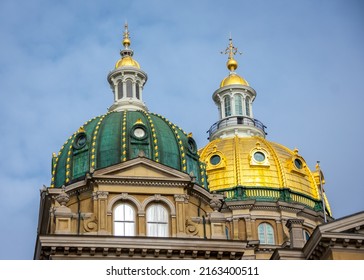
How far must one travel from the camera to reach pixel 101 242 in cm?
5947

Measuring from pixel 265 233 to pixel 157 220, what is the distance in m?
27.2

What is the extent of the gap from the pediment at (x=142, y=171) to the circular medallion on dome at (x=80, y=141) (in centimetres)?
457

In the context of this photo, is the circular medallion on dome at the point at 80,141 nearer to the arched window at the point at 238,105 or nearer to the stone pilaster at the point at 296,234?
the stone pilaster at the point at 296,234

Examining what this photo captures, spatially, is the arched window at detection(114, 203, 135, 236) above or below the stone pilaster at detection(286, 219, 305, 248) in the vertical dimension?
below

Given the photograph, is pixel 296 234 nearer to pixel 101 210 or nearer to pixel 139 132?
pixel 139 132

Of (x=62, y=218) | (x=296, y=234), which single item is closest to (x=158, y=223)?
(x=62, y=218)

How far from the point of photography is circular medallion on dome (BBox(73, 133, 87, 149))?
68375 millimetres

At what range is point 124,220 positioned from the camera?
208 feet

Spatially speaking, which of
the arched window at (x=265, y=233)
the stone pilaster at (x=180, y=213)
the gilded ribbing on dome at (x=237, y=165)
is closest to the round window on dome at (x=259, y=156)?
the gilded ribbing on dome at (x=237, y=165)

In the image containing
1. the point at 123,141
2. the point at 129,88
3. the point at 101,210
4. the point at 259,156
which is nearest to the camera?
the point at 101,210

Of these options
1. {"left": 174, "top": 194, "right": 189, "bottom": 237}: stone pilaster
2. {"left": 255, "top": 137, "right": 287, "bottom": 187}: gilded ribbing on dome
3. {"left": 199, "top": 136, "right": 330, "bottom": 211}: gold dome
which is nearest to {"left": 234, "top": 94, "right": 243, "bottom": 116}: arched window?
{"left": 199, "top": 136, "right": 330, "bottom": 211}: gold dome

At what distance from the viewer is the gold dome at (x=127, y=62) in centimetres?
7906

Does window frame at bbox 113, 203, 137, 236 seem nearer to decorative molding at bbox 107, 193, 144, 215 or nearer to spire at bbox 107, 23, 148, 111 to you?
decorative molding at bbox 107, 193, 144, 215
